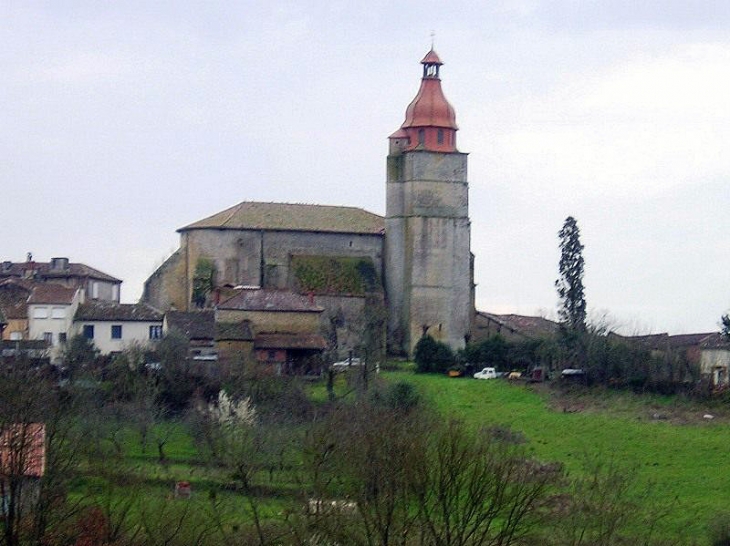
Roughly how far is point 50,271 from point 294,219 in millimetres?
11158

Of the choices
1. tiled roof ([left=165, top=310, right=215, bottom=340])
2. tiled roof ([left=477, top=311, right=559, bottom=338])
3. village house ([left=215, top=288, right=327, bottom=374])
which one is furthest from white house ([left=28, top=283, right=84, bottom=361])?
tiled roof ([left=477, top=311, right=559, bottom=338])

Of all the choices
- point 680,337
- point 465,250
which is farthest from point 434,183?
point 680,337

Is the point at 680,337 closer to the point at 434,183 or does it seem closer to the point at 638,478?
the point at 434,183

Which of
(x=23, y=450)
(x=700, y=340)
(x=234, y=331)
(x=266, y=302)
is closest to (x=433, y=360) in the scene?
(x=266, y=302)

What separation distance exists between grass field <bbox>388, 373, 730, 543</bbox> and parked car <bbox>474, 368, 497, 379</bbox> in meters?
1.51

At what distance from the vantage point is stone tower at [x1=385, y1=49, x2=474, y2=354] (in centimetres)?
7138

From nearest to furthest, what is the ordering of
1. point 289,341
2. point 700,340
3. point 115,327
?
point 289,341
point 115,327
point 700,340

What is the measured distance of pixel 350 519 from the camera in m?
35.4

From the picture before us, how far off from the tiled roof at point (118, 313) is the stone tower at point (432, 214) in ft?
30.3

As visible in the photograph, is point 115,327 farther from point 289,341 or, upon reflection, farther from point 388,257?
point 388,257

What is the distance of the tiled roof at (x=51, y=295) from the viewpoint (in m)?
67.3

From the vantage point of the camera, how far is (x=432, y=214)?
235ft

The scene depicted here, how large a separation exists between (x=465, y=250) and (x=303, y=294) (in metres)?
6.27

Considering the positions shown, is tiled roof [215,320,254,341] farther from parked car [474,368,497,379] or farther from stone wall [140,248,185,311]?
stone wall [140,248,185,311]
